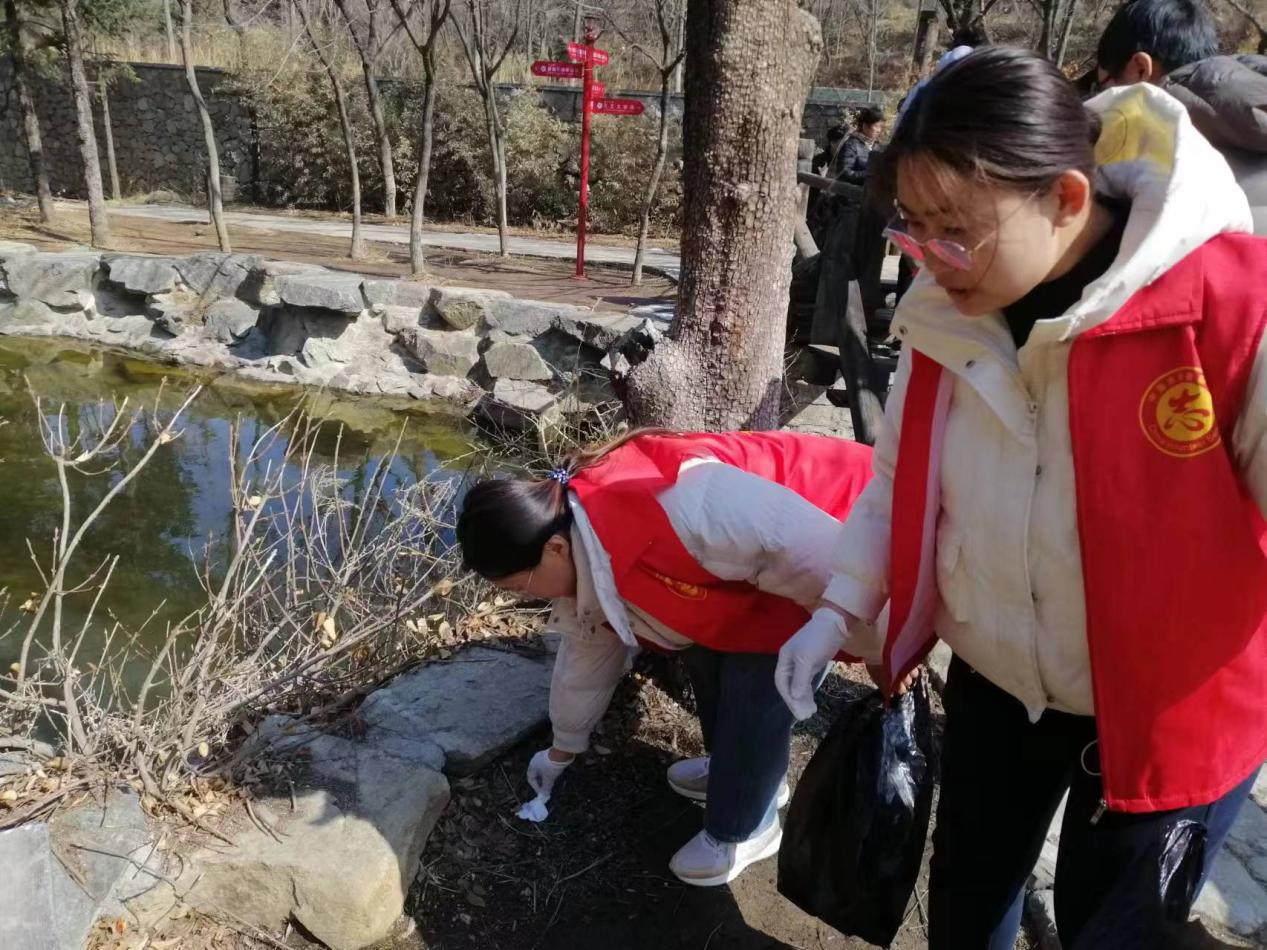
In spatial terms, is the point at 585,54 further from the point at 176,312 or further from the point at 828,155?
the point at 176,312

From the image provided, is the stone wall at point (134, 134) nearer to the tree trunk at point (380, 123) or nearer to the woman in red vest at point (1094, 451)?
the tree trunk at point (380, 123)

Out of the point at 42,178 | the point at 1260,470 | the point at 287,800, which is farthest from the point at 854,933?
the point at 42,178

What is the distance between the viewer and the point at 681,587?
1900 millimetres

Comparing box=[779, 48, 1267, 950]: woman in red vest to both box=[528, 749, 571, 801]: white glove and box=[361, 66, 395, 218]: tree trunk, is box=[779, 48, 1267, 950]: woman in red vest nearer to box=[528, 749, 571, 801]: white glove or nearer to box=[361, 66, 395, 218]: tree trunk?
box=[528, 749, 571, 801]: white glove

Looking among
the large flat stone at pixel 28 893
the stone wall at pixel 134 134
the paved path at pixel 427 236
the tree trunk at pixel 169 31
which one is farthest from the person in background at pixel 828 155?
the tree trunk at pixel 169 31

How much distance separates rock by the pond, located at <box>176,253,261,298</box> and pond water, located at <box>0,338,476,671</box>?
90 cm

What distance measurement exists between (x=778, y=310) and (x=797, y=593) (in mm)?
1373

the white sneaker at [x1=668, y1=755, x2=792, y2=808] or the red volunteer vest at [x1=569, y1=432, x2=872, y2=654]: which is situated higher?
the red volunteer vest at [x1=569, y1=432, x2=872, y2=654]

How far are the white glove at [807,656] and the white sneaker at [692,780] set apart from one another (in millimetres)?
913

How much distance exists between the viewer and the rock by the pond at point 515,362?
7977 millimetres

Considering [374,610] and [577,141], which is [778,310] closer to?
[374,610]

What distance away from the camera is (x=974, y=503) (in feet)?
4.09

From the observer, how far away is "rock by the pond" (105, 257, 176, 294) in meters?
9.05

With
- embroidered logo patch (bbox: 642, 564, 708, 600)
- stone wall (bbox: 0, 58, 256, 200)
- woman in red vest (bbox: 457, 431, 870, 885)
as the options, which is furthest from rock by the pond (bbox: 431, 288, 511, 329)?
stone wall (bbox: 0, 58, 256, 200)
